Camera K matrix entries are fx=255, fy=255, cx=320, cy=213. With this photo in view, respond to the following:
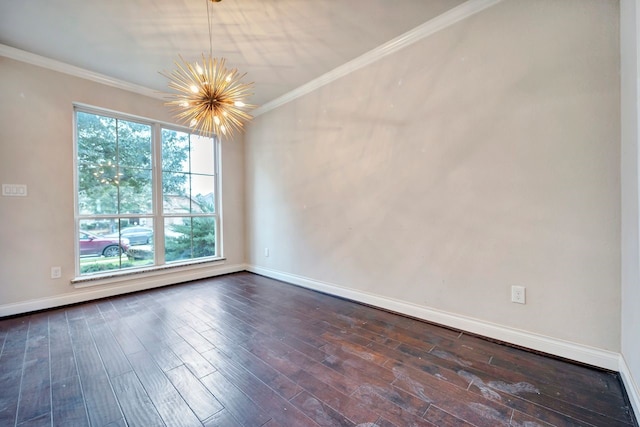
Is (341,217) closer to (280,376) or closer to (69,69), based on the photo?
(280,376)

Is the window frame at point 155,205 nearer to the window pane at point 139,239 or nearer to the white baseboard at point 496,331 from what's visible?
the window pane at point 139,239

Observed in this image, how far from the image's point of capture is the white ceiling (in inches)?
81.6

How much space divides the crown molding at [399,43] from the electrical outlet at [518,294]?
7.18ft

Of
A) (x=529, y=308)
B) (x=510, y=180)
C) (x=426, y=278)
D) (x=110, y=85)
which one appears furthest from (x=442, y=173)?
(x=110, y=85)

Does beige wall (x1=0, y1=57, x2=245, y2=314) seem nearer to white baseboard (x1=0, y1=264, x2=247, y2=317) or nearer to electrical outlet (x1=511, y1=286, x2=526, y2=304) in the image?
white baseboard (x1=0, y1=264, x2=247, y2=317)

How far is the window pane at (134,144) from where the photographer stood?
133 inches

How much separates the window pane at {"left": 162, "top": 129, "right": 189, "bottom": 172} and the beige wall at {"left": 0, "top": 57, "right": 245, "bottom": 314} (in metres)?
0.75

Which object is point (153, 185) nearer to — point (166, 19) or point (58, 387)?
point (166, 19)

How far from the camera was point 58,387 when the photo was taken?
1.54 metres

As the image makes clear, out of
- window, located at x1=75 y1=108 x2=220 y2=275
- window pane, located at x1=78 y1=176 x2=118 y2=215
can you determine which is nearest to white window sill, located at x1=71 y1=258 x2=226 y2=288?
window, located at x1=75 y1=108 x2=220 y2=275

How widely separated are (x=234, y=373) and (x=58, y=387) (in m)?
1.03

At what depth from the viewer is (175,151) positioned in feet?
12.6

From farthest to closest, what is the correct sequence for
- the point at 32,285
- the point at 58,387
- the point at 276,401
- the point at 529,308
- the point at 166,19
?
the point at 32,285 < the point at 166,19 < the point at 529,308 < the point at 58,387 < the point at 276,401

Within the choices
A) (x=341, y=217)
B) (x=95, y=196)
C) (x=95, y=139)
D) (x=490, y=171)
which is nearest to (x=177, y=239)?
(x=95, y=196)
